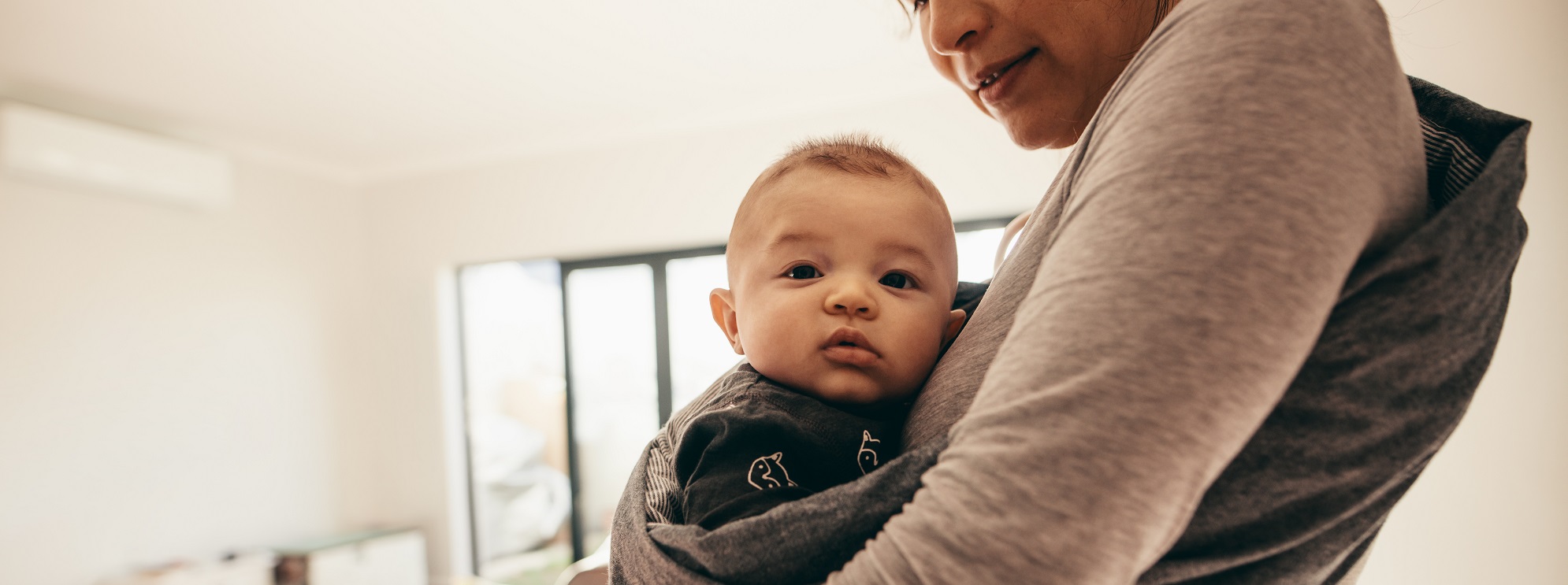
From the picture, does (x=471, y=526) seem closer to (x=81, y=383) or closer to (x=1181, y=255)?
(x=81, y=383)

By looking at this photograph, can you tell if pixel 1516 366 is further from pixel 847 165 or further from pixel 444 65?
pixel 444 65

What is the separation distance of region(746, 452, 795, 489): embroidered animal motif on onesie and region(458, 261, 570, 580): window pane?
4.58 metres

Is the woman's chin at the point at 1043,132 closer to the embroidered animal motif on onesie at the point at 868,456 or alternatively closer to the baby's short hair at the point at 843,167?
the baby's short hair at the point at 843,167

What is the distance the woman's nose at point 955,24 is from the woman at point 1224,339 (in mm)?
388

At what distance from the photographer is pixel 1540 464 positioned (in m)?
1.69

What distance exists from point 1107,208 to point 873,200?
0.43 metres

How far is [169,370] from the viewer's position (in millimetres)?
4301

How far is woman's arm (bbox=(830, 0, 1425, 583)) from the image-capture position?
371mm

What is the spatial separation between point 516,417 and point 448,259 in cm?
114

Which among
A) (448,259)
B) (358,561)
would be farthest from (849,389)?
(448,259)

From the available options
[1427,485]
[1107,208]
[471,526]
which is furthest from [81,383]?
[1427,485]

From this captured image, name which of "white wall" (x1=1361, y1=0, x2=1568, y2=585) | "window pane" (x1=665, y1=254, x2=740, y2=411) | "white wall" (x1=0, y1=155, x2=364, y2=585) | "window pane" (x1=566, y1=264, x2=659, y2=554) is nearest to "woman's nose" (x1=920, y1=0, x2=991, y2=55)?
"white wall" (x1=1361, y1=0, x2=1568, y2=585)


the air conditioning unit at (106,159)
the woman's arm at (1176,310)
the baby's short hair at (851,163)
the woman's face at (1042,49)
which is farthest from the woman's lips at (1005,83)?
the air conditioning unit at (106,159)

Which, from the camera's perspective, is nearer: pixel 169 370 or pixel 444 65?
pixel 444 65
